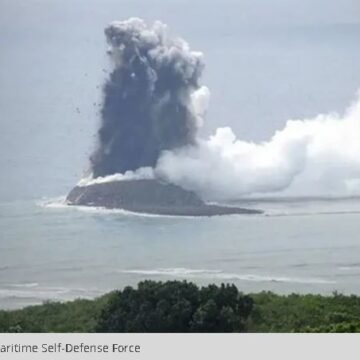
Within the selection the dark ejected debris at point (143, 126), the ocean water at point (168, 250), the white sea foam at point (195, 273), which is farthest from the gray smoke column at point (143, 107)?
the white sea foam at point (195, 273)

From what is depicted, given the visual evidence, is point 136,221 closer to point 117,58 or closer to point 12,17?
point 117,58

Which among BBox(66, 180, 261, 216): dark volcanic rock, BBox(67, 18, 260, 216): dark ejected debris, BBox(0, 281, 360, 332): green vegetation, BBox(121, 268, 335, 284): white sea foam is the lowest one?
BBox(0, 281, 360, 332): green vegetation

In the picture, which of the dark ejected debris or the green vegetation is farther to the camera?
the dark ejected debris

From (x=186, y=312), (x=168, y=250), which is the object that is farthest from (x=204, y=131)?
(x=186, y=312)

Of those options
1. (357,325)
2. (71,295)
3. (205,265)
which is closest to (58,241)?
(71,295)

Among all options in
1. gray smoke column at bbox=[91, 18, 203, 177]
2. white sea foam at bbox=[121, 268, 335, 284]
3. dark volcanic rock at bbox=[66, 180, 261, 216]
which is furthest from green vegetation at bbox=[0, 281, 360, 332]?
gray smoke column at bbox=[91, 18, 203, 177]

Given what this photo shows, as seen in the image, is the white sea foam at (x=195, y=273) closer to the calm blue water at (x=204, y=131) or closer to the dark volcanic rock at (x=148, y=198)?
the calm blue water at (x=204, y=131)

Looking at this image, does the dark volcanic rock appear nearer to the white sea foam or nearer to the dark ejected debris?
the dark ejected debris

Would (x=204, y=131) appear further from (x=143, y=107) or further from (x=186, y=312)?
(x=186, y=312)
